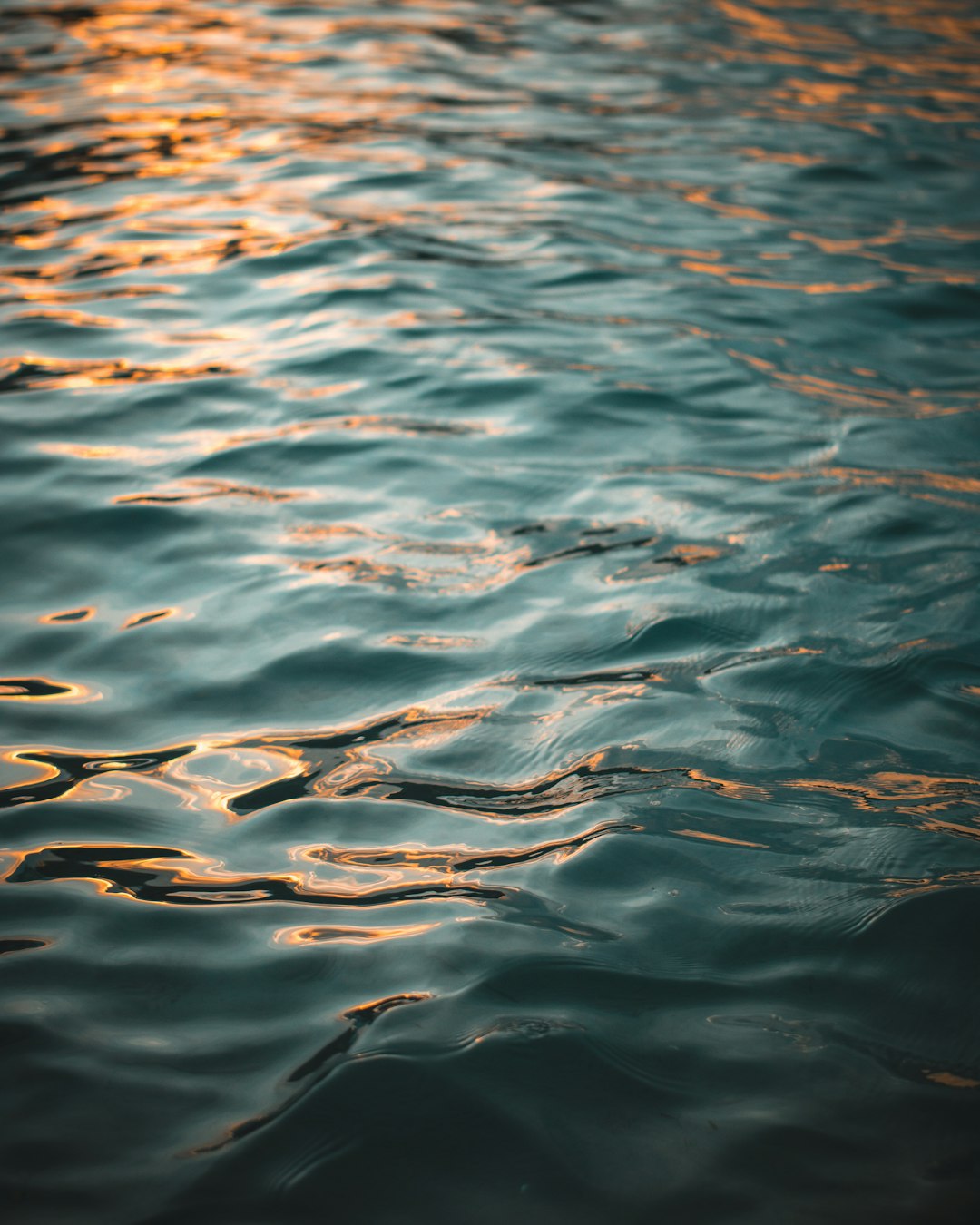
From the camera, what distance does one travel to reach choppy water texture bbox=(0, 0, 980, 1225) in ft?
4.69

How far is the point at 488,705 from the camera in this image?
2.23 meters

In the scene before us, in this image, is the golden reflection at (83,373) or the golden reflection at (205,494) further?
the golden reflection at (83,373)

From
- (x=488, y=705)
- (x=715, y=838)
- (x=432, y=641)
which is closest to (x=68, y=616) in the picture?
(x=432, y=641)

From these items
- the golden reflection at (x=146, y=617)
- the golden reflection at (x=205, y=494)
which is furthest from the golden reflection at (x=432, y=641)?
A: the golden reflection at (x=205, y=494)

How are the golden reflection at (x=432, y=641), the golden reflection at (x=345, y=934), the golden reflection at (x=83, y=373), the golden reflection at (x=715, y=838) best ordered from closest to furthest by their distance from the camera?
the golden reflection at (x=345, y=934), the golden reflection at (x=715, y=838), the golden reflection at (x=432, y=641), the golden reflection at (x=83, y=373)

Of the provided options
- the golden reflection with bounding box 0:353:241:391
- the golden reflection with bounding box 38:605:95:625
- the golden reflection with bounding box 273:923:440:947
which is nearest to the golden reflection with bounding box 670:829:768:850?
the golden reflection with bounding box 273:923:440:947

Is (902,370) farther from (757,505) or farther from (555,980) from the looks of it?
(555,980)

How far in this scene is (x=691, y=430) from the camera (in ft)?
11.2

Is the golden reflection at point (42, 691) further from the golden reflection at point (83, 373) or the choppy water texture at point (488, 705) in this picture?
the golden reflection at point (83, 373)

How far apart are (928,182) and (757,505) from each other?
3.68 meters

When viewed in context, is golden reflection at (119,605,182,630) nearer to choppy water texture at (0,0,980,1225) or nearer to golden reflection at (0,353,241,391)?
choppy water texture at (0,0,980,1225)

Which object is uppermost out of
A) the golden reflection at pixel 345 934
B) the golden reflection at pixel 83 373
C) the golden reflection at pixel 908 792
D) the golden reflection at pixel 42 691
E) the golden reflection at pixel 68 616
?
the golden reflection at pixel 83 373

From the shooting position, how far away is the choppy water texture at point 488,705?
56.3 inches

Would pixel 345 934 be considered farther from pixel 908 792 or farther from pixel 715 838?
pixel 908 792
